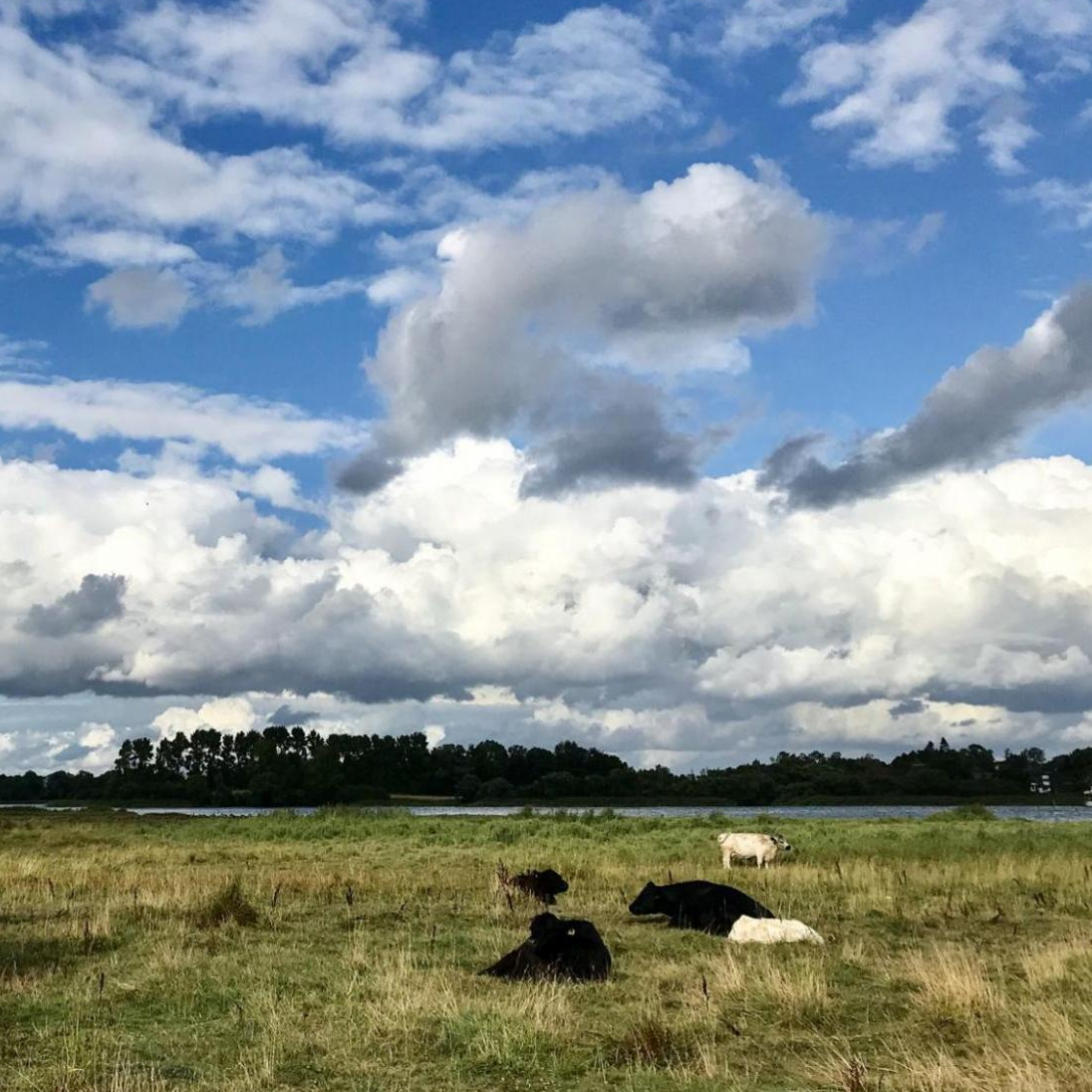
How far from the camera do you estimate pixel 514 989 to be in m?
10.7

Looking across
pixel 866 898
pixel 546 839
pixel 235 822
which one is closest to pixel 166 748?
pixel 235 822

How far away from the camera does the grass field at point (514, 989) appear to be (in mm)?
8039

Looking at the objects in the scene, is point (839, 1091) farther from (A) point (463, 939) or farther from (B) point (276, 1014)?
(A) point (463, 939)

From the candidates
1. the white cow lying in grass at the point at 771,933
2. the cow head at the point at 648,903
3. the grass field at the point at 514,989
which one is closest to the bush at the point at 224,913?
the grass field at the point at 514,989

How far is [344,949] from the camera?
13.0m

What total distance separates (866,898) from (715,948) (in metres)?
5.36

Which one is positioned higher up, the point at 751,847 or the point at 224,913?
the point at 224,913

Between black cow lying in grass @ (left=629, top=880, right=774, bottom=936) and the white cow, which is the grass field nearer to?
black cow lying in grass @ (left=629, top=880, right=774, bottom=936)

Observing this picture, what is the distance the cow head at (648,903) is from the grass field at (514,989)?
12.9 inches

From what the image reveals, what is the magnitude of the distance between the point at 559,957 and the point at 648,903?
5005mm

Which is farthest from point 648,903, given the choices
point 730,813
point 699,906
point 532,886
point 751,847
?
point 730,813

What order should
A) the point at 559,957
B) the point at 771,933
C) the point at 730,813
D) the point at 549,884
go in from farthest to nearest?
1. the point at 730,813
2. the point at 549,884
3. the point at 771,933
4. the point at 559,957

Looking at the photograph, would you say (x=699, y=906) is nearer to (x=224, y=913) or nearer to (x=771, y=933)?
(x=771, y=933)

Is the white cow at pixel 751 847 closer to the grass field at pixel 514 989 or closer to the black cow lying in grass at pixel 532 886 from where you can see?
the grass field at pixel 514 989
